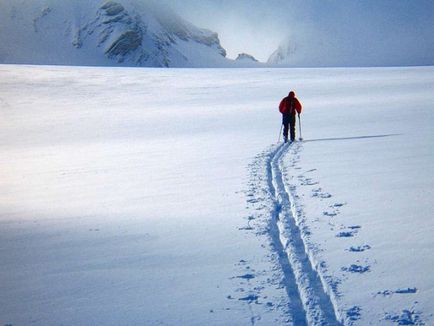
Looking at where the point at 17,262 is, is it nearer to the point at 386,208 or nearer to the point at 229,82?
the point at 386,208

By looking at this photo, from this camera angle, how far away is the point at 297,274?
13.3ft

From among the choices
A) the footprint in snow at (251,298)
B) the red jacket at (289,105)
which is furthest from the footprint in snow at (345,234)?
the red jacket at (289,105)

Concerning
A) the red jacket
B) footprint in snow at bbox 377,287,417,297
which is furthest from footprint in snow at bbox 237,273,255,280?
the red jacket

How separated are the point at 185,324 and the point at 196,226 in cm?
221

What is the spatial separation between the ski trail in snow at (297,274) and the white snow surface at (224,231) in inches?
0.6

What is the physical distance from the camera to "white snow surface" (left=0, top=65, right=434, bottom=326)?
3.62 metres

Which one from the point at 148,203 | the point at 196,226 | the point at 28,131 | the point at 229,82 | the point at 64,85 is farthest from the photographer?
the point at 229,82

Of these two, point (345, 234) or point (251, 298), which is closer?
point (251, 298)

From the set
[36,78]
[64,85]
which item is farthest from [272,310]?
[36,78]

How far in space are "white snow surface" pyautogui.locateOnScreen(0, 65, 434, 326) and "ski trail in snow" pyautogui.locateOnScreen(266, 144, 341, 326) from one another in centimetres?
2

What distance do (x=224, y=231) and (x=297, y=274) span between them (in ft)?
4.72

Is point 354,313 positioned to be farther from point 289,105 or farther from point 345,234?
point 289,105

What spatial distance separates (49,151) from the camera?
13875 millimetres

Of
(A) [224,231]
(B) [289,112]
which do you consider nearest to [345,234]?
(A) [224,231]
